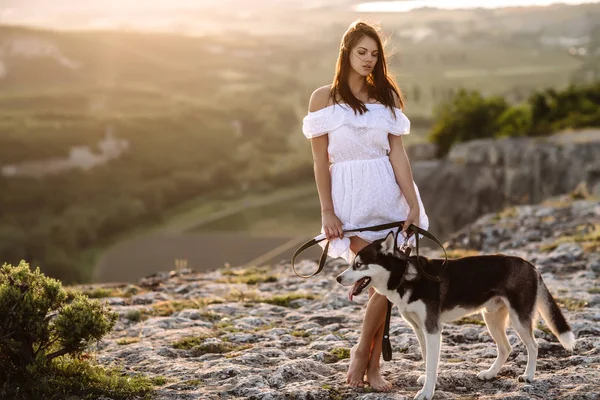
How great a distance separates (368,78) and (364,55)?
0.94 ft

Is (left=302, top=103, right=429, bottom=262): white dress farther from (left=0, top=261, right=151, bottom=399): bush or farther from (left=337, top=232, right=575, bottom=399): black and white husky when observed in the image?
(left=0, top=261, right=151, bottom=399): bush

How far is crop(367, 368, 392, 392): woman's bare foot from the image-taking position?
636cm

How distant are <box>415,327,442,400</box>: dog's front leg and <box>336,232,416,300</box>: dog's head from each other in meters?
0.50

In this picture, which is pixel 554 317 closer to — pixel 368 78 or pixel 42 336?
pixel 368 78

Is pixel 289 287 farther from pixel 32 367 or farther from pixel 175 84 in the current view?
pixel 175 84

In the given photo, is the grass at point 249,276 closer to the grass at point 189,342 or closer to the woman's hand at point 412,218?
the grass at point 189,342

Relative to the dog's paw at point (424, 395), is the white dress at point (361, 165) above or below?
above

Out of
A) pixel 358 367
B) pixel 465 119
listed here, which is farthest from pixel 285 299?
pixel 465 119

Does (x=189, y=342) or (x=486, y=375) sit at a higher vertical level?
Answer: (x=189, y=342)

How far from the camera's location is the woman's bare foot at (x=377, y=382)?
6.36 meters

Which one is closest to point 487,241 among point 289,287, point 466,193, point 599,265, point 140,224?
point 599,265

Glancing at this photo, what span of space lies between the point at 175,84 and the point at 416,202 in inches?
4496

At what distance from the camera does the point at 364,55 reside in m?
6.04

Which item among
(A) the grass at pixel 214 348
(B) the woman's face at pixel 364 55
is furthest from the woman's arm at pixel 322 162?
(A) the grass at pixel 214 348
